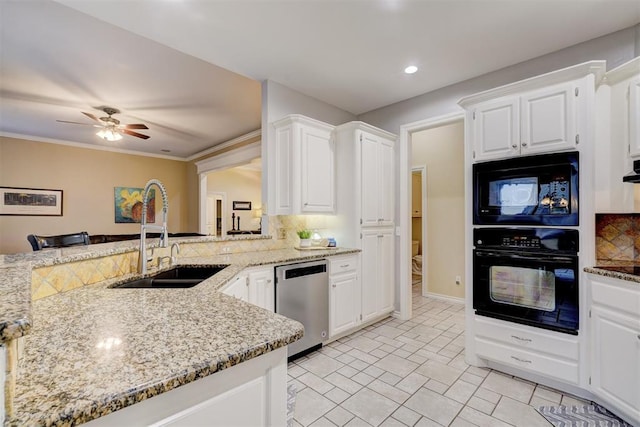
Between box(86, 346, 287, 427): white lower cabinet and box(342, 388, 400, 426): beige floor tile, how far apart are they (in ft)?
3.94

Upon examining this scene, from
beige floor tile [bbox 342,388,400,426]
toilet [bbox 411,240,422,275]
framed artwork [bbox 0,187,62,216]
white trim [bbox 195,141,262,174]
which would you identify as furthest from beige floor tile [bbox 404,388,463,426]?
framed artwork [bbox 0,187,62,216]

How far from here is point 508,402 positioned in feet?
6.41

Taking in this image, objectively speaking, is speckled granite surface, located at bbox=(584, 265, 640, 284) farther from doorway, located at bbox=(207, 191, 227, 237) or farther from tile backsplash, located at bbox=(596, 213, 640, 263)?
doorway, located at bbox=(207, 191, 227, 237)

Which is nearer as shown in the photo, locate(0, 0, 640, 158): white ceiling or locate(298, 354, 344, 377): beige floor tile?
locate(0, 0, 640, 158): white ceiling

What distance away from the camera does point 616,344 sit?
1764 mm

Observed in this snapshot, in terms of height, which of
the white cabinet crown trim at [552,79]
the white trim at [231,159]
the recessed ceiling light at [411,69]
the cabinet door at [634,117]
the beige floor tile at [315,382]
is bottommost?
the beige floor tile at [315,382]

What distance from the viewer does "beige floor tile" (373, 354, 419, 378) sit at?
7.66ft

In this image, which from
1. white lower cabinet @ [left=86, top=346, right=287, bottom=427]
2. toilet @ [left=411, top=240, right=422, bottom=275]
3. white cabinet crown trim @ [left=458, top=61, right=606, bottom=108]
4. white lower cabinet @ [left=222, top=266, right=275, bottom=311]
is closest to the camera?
white lower cabinet @ [left=86, top=346, right=287, bottom=427]

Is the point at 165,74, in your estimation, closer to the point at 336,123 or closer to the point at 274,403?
the point at 336,123

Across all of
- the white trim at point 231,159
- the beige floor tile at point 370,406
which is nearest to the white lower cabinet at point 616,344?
the beige floor tile at point 370,406

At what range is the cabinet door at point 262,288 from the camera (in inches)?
88.1

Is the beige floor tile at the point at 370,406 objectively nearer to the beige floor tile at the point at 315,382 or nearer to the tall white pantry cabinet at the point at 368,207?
the beige floor tile at the point at 315,382

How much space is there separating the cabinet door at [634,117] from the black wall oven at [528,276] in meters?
0.66

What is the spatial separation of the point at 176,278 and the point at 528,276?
105 inches
